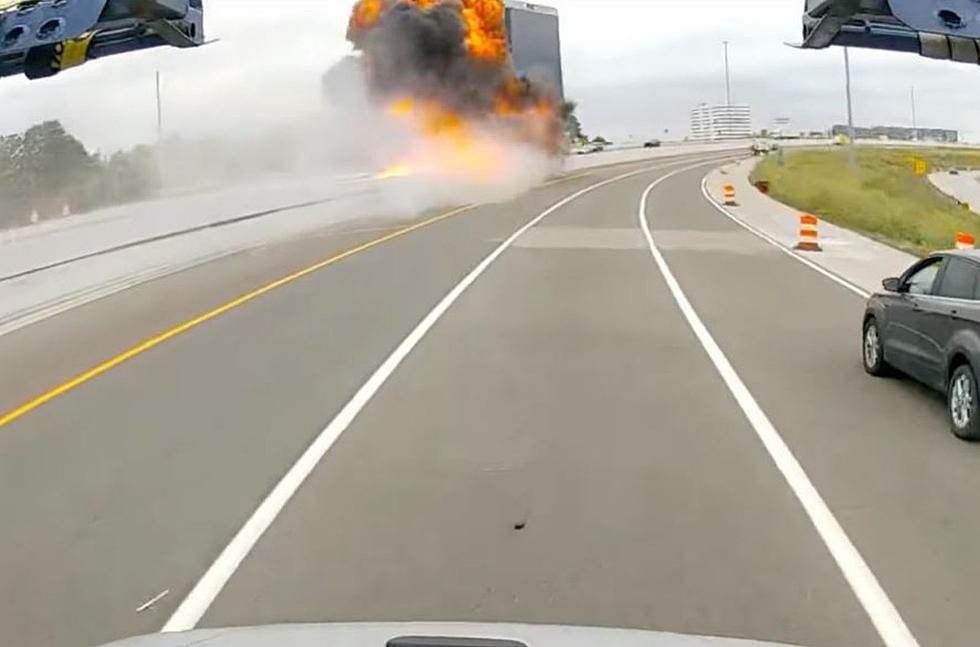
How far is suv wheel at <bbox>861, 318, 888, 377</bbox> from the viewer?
1131 centimetres

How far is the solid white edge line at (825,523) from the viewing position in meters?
5.04

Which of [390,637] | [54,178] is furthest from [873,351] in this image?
[54,178]

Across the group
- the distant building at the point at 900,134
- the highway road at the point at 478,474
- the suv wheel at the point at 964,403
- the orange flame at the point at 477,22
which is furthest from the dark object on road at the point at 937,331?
the distant building at the point at 900,134

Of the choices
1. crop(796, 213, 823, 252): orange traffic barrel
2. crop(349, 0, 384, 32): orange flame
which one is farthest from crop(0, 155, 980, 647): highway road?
crop(349, 0, 384, 32): orange flame

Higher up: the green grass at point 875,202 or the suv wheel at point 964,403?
the green grass at point 875,202

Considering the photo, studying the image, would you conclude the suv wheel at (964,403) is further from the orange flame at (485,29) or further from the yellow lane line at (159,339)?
the orange flame at (485,29)

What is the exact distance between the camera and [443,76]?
4712cm

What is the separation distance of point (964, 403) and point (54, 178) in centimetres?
1885

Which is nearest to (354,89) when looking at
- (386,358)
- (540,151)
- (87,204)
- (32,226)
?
(540,151)

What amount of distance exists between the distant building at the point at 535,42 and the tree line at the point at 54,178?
91.1ft

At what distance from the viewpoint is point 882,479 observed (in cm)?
755

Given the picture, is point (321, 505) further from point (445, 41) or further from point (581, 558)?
point (445, 41)

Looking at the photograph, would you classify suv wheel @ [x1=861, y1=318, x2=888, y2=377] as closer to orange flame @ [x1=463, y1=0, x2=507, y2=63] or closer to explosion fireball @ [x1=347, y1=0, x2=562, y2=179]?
explosion fireball @ [x1=347, y1=0, x2=562, y2=179]

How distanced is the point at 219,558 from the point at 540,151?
52.2 m
